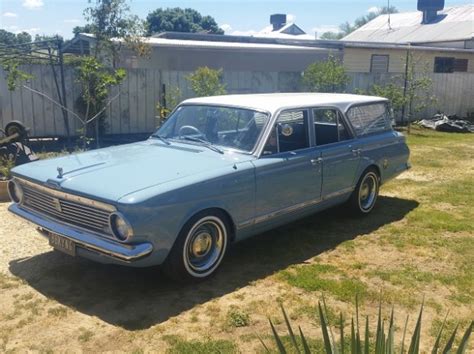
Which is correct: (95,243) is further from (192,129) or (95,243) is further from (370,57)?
(370,57)

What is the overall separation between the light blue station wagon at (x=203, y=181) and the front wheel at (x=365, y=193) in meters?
0.04

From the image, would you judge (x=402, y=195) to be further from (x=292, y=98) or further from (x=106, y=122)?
(x=106, y=122)

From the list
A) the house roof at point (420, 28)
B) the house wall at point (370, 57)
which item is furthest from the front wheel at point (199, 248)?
the house roof at point (420, 28)

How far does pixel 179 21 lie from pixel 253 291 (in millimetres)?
56908

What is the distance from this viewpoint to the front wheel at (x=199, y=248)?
4234 mm

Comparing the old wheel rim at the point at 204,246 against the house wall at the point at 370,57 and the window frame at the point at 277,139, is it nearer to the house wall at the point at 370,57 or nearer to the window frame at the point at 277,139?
the window frame at the point at 277,139

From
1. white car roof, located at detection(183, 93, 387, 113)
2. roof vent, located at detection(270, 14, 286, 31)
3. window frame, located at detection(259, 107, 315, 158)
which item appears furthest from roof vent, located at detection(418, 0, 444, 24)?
window frame, located at detection(259, 107, 315, 158)

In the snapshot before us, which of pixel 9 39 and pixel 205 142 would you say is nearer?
pixel 205 142

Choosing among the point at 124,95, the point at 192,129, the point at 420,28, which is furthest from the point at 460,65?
the point at 192,129

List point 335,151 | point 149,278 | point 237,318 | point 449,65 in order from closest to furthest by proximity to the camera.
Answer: point 237,318, point 149,278, point 335,151, point 449,65

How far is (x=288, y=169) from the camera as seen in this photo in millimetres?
5133

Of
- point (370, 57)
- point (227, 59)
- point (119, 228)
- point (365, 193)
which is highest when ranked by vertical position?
point (370, 57)

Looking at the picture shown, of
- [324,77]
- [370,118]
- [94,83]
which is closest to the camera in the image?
[370,118]

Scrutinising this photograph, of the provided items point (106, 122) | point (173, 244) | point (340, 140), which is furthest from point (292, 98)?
point (106, 122)
